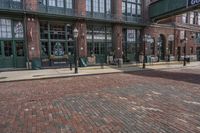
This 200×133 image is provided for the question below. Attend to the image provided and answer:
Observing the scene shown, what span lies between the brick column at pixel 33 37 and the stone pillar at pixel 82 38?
4.60 metres

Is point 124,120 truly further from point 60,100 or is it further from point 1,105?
point 1,105

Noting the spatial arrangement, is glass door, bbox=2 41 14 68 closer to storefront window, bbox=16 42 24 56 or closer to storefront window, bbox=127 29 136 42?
storefront window, bbox=16 42 24 56

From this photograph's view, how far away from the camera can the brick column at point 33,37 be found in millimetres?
16953

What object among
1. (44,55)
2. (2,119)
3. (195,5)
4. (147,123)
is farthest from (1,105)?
(195,5)

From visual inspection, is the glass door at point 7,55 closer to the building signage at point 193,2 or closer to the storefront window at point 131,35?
the storefront window at point 131,35

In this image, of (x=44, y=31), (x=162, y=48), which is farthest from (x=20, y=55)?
(x=162, y=48)

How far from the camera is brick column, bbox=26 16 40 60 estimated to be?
55.6 ft

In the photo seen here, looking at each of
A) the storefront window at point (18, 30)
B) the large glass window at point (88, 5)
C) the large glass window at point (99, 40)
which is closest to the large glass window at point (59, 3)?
the large glass window at point (88, 5)

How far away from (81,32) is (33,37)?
5.51m

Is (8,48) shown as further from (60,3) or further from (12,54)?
(60,3)

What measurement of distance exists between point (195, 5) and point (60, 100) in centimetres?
1742

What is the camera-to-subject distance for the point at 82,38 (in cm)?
1992

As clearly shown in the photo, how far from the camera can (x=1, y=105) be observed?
6.06 metres

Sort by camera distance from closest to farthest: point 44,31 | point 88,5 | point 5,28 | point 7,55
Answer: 1. point 5,28
2. point 7,55
3. point 44,31
4. point 88,5
